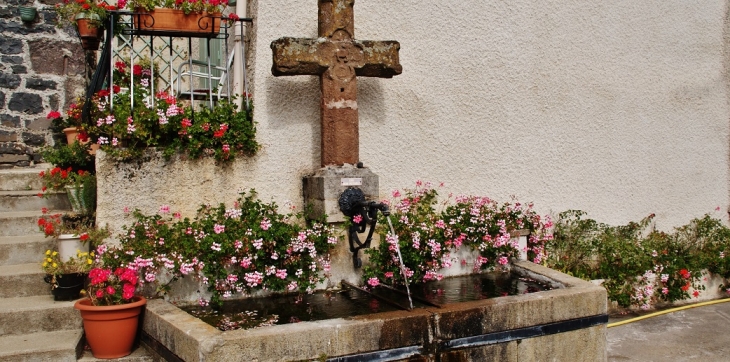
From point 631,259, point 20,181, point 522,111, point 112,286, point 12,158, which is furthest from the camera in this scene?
point 12,158

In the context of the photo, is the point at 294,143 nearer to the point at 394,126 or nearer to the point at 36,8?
the point at 394,126

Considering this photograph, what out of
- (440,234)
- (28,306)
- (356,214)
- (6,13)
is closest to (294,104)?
(356,214)

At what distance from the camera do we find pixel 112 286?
13.5 feet

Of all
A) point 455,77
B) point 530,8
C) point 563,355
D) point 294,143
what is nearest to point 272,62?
point 294,143

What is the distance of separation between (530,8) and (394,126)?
70.3 inches

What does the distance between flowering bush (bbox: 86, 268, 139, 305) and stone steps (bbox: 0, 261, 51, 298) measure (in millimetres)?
529

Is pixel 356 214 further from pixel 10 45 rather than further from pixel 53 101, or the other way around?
pixel 10 45

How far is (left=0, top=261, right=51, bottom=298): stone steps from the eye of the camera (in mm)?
4406

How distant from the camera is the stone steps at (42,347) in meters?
3.80

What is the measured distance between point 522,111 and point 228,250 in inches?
124

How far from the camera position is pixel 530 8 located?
20.8ft

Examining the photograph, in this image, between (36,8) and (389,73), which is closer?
(389,73)

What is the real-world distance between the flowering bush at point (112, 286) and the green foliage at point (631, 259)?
377 cm

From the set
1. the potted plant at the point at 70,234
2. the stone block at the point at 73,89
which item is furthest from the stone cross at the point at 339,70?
the stone block at the point at 73,89
